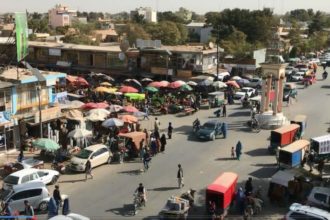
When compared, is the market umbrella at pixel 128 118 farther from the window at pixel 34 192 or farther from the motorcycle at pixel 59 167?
the window at pixel 34 192

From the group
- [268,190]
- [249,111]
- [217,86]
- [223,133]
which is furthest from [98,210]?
[217,86]

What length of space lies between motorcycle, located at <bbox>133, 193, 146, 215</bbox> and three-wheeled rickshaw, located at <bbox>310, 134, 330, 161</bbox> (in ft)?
36.5

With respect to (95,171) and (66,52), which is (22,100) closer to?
(95,171)

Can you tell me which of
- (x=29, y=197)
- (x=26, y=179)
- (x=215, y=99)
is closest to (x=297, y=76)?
(x=215, y=99)

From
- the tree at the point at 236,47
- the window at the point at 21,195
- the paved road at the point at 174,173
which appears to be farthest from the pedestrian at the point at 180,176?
the tree at the point at 236,47

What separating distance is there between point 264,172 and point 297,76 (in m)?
33.8

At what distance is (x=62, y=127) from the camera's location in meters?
29.4

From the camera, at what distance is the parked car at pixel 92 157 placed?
23.6 metres

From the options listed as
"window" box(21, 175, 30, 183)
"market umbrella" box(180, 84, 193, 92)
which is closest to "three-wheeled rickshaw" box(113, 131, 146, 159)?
"window" box(21, 175, 30, 183)

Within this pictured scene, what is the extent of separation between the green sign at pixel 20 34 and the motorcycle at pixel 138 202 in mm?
13459

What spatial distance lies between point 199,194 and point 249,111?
19.3m

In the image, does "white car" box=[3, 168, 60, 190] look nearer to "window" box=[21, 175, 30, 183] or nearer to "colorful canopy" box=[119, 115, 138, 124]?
"window" box=[21, 175, 30, 183]

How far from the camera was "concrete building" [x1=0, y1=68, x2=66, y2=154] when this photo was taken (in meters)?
26.9

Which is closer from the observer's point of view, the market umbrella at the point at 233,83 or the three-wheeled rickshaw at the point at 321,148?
the three-wheeled rickshaw at the point at 321,148
